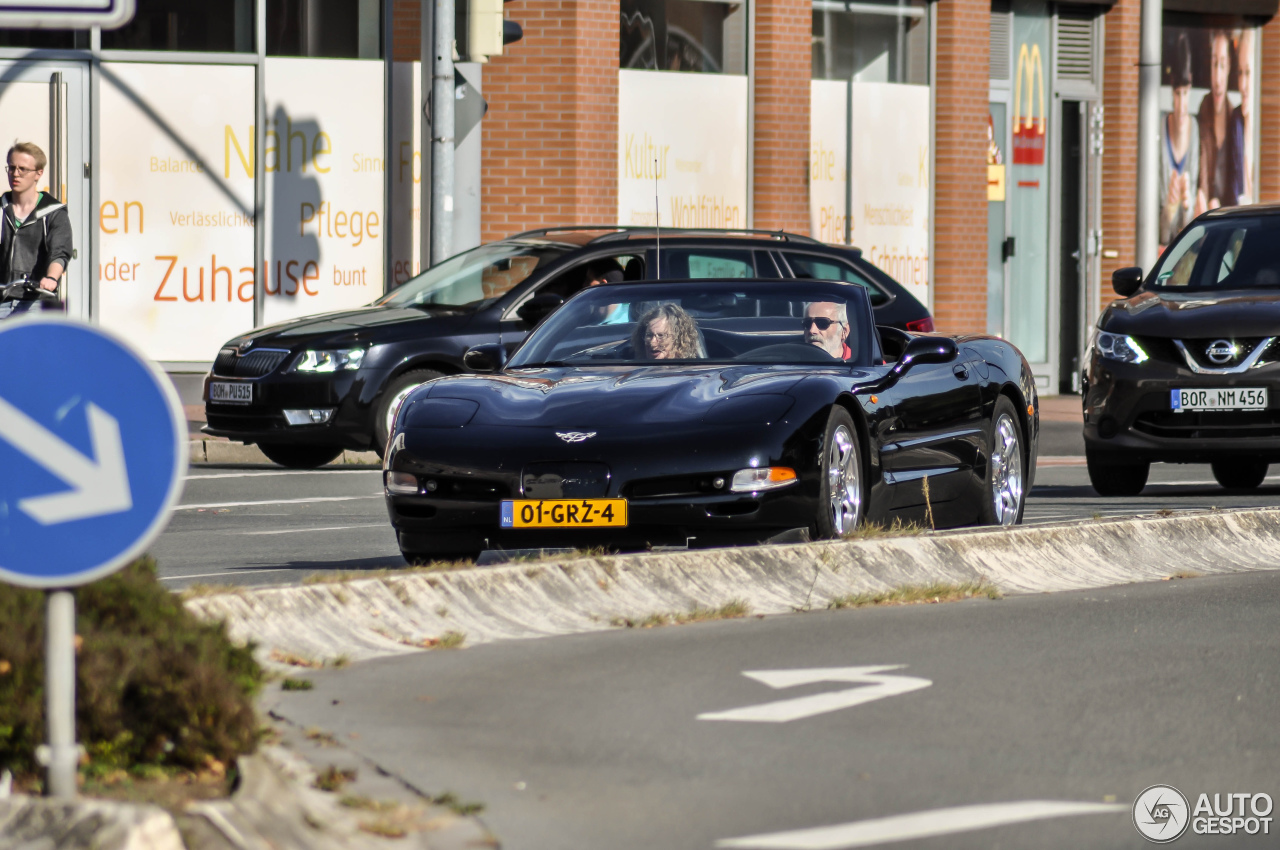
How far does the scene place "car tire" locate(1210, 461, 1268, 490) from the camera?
14.1m

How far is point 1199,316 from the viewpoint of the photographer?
1248cm

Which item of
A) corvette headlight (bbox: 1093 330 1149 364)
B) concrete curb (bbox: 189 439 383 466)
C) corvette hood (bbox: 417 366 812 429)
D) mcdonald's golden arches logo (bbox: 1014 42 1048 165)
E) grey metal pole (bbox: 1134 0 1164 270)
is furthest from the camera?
mcdonald's golden arches logo (bbox: 1014 42 1048 165)

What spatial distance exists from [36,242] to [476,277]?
3537 mm

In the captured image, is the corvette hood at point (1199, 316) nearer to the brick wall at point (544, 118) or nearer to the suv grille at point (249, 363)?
the suv grille at point (249, 363)

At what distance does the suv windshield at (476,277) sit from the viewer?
15148 mm

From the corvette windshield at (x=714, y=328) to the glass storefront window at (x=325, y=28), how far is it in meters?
11.5

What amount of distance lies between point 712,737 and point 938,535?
322 centimetres

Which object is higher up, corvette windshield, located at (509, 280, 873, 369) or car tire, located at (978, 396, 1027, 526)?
corvette windshield, located at (509, 280, 873, 369)

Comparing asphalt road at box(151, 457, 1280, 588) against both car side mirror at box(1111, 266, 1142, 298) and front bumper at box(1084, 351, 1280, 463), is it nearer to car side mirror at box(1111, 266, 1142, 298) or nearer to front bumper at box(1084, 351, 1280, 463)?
front bumper at box(1084, 351, 1280, 463)

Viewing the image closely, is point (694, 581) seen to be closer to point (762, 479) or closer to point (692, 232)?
point (762, 479)

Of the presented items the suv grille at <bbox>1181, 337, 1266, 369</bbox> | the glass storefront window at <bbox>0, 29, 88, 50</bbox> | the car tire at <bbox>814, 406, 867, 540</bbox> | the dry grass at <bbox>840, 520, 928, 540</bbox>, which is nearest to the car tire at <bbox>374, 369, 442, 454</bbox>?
the suv grille at <bbox>1181, 337, 1266, 369</bbox>

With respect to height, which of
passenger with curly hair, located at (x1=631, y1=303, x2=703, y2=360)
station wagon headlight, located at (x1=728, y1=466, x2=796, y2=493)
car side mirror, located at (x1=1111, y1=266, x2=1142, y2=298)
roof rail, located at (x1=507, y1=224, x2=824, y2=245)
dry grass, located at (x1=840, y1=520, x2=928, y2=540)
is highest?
roof rail, located at (x1=507, y1=224, x2=824, y2=245)

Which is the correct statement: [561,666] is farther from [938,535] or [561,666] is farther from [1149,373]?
[1149,373]

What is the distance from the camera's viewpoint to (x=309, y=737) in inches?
203
